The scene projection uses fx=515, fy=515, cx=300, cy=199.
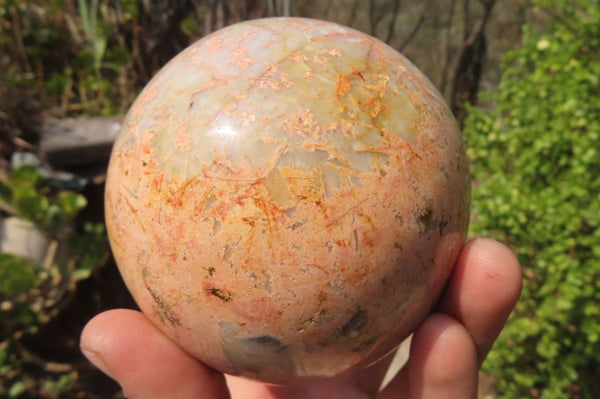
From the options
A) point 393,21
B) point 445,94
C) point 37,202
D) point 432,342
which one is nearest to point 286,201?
point 432,342

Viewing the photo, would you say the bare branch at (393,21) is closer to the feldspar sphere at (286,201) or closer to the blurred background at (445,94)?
the blurred background at (445,94)

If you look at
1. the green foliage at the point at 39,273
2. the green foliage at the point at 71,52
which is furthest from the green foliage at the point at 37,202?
the green foliage at the point at 71,52

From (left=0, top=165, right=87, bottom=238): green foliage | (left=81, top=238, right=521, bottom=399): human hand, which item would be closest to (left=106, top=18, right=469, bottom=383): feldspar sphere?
(left=81, top=238, right=521, bottom=399): human hand

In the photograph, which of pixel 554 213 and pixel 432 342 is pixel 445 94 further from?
pixel 432 342

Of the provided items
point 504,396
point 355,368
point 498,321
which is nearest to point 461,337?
point 498,321

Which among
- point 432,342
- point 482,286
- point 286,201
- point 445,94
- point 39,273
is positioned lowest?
point 39,273

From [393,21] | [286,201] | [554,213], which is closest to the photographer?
[286,201]

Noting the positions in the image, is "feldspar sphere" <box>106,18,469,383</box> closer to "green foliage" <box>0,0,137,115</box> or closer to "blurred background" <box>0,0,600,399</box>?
"blurred background" <box>0,0,600,399</box>
